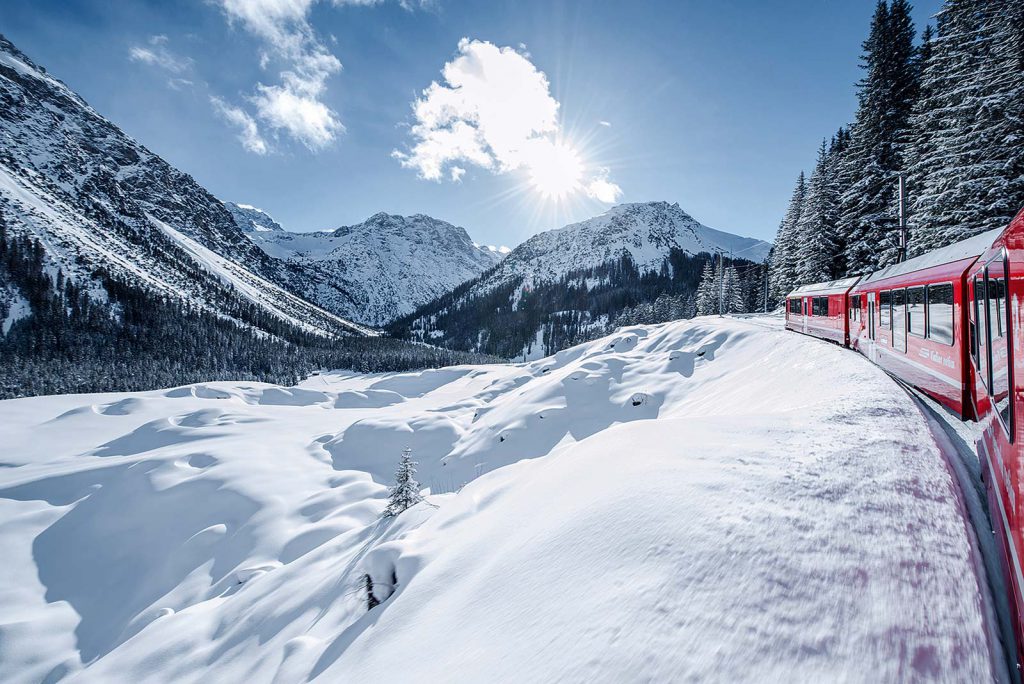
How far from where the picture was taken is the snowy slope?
2.14 m

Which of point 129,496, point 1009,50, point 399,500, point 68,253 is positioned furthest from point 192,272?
point 1009,50

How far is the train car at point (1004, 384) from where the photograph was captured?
2.91 m

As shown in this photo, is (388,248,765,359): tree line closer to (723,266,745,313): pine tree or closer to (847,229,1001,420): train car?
(723,266,745,313): pine tree

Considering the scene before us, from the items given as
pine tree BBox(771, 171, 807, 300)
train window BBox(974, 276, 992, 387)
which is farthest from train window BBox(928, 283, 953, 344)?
pine tree BBox(771, 171, 807, 300)

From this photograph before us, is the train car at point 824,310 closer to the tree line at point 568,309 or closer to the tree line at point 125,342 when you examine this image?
the tree line at point 568,309

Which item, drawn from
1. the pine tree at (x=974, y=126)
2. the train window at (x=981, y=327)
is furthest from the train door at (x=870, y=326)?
the pine tree at (x=974, y=126)

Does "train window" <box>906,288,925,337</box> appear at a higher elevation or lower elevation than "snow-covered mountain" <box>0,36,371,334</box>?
lower

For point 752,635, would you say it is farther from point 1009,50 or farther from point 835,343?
point 1009,50

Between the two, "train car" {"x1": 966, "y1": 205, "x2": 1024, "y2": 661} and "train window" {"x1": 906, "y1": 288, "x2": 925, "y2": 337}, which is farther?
"train window" {"x1": 906, "y1": 288, "x2": 925, "y2": 337}

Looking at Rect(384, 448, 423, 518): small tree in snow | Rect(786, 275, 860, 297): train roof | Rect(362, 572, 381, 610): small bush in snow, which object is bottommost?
Rect(384, 448, 423, 518): small tree in snow

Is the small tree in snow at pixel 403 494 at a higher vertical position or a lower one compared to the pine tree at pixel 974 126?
lower

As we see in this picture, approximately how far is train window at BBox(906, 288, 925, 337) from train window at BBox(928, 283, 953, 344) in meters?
0.40

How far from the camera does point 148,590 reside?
43.8 feet

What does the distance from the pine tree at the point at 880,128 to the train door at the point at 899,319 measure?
1798 centimetres
